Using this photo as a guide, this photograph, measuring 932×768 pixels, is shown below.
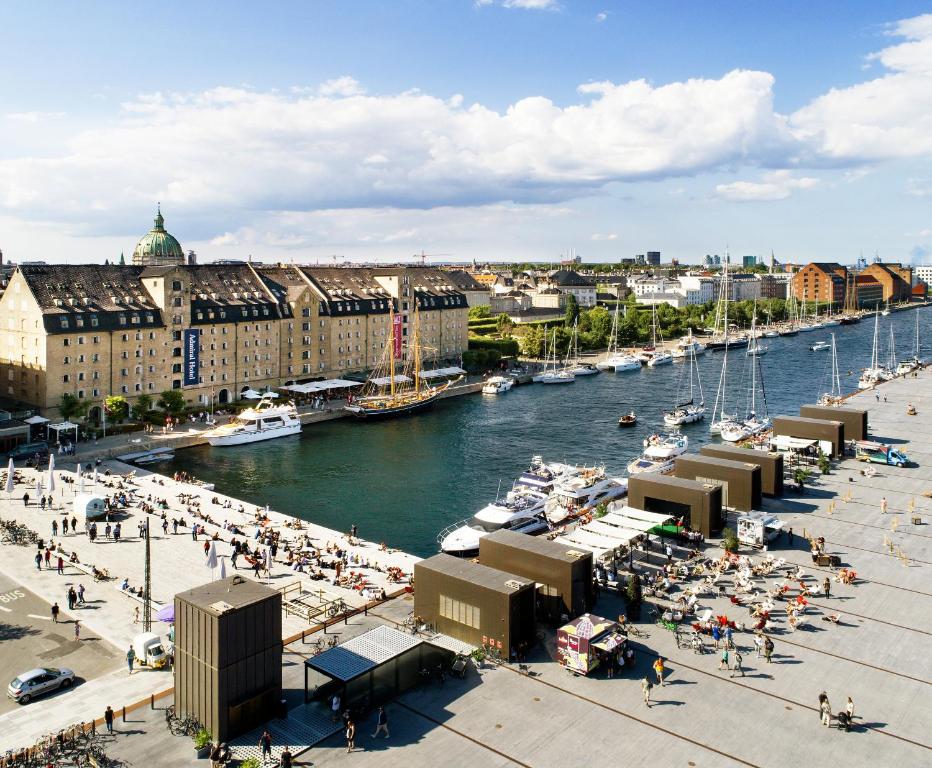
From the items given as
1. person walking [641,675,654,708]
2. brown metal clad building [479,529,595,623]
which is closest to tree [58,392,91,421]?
brown metal clad building [479,529,595,623]

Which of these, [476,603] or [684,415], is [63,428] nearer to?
[476,603]

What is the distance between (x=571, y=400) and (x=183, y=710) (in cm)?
8701

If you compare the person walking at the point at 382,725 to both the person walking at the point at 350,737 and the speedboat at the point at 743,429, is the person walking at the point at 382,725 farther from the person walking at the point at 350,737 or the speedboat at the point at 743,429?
the speedboat at the point at 743,429

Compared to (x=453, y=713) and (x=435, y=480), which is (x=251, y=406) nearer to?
(x=435, y=480)

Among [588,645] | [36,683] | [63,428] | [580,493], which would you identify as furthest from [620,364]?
[36,683]

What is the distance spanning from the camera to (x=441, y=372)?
122562 millimetres

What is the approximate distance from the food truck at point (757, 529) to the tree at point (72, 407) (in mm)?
59133

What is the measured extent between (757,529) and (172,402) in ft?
199

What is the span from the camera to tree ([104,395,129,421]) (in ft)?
259

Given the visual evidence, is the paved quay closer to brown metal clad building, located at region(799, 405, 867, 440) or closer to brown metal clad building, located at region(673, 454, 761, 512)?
brown metal clad building, located at region(673, 454, 761, 512)

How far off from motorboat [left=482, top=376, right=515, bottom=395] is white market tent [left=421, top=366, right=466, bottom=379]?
5.94 m

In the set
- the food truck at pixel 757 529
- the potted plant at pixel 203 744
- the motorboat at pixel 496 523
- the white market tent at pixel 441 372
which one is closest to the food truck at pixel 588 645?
the potted plant at pixel 203 744

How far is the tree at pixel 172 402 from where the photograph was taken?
84625 millimetres

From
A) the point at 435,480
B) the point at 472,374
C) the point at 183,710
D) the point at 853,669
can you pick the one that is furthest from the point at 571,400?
the point at 183,710
